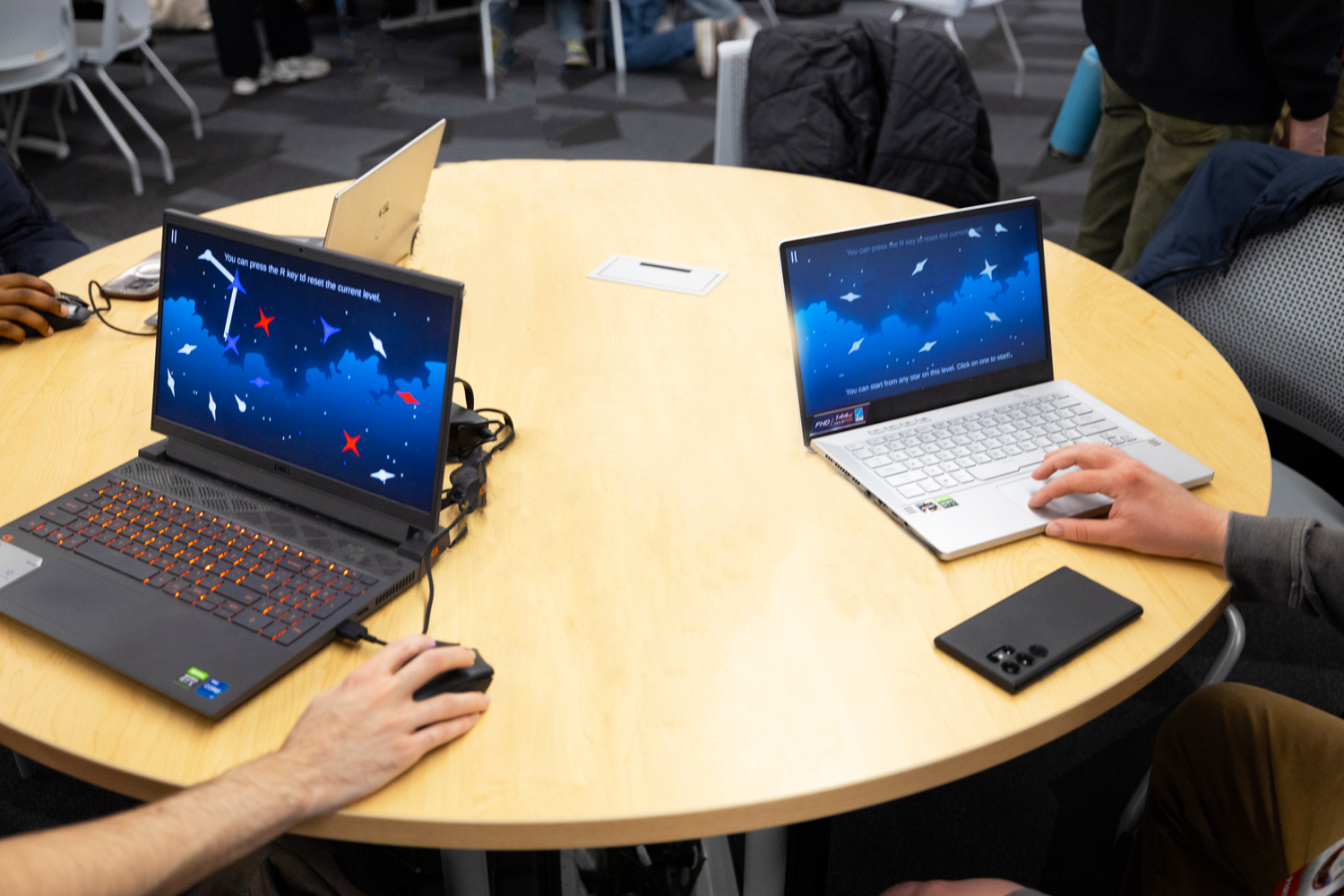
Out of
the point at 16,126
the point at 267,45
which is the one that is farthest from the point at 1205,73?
the point at 267,45

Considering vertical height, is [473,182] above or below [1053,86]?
above

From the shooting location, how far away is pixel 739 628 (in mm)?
985

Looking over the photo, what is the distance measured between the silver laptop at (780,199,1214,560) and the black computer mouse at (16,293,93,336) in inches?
42.7

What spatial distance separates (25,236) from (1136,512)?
211 centimetres

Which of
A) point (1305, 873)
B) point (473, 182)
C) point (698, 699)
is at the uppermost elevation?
point (473, 182)

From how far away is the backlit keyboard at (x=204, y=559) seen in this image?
96cm

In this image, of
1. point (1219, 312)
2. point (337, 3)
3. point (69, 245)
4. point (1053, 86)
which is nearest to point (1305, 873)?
point (1219, 312)

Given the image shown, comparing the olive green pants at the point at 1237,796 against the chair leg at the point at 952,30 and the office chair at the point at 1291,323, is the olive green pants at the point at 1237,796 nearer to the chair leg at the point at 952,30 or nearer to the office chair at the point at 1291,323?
the office chair at the point at 1291,323

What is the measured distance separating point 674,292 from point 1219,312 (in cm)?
92

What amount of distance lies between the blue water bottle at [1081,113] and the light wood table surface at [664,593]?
229 centimetres

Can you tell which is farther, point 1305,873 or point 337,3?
point 337,3

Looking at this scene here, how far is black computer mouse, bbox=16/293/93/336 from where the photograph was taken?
150cm

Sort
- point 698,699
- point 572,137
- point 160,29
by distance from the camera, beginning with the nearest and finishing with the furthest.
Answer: point 698,699 → point 572,137 → point 160,29

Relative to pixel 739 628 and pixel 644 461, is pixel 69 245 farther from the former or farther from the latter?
pixel 739 628
